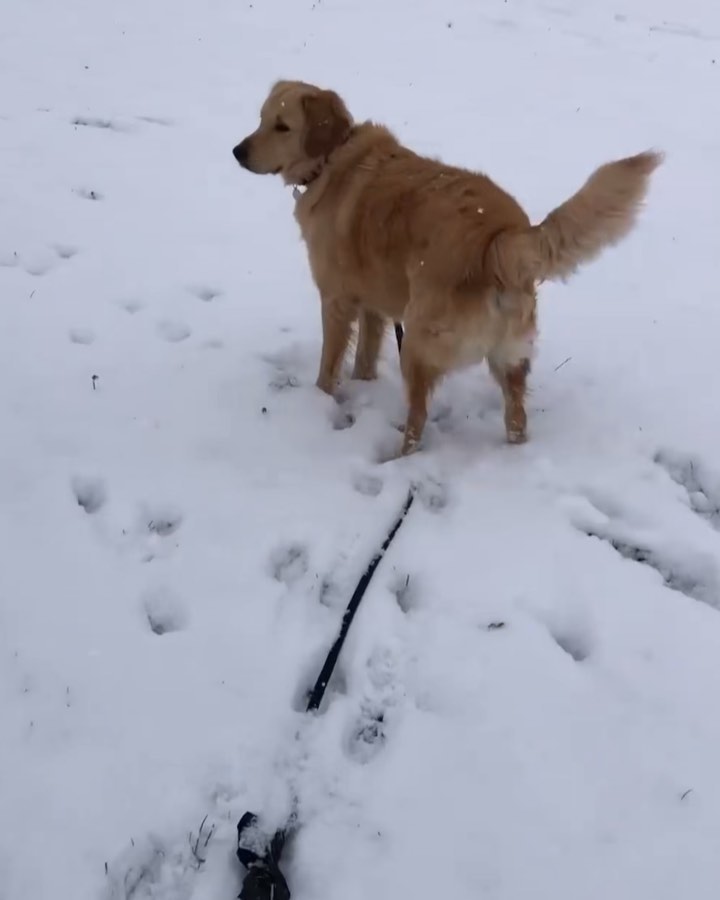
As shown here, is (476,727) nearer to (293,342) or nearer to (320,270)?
(320,270)

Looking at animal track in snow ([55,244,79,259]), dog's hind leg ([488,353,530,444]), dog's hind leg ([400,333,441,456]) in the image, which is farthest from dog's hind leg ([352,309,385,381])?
animal track in snow ([55,244,79,259])

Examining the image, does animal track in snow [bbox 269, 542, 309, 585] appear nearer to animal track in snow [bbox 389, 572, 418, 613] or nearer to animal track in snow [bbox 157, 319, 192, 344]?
animal track in snow [bbox 389, 572, 418, 613]

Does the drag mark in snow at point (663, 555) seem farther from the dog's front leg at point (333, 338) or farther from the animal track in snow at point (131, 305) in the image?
the animal track in snow at point (131, 305)

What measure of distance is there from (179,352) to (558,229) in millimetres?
1988

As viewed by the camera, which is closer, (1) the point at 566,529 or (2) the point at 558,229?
(2) the point at 558,229

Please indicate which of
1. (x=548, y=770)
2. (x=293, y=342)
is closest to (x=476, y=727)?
(x=548, y=770)

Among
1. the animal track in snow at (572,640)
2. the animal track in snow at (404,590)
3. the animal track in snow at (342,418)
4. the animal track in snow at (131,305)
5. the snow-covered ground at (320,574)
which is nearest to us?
the snow-covered ground at (320,574)

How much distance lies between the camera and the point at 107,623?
8.39 feet

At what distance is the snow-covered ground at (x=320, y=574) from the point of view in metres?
2.07

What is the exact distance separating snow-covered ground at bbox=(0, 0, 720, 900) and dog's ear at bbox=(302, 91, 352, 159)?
1019 millimetres

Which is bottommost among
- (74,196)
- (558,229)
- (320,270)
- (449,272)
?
(74,196)

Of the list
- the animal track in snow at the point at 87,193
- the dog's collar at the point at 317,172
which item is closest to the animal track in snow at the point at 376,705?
the dog's collar at the point at 317,172

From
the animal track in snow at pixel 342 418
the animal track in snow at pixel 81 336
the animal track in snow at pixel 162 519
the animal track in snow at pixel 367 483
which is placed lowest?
the animal track in snow at pixel 81 336

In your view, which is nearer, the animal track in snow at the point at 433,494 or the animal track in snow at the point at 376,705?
the animal track in snow at the point at 376,705
